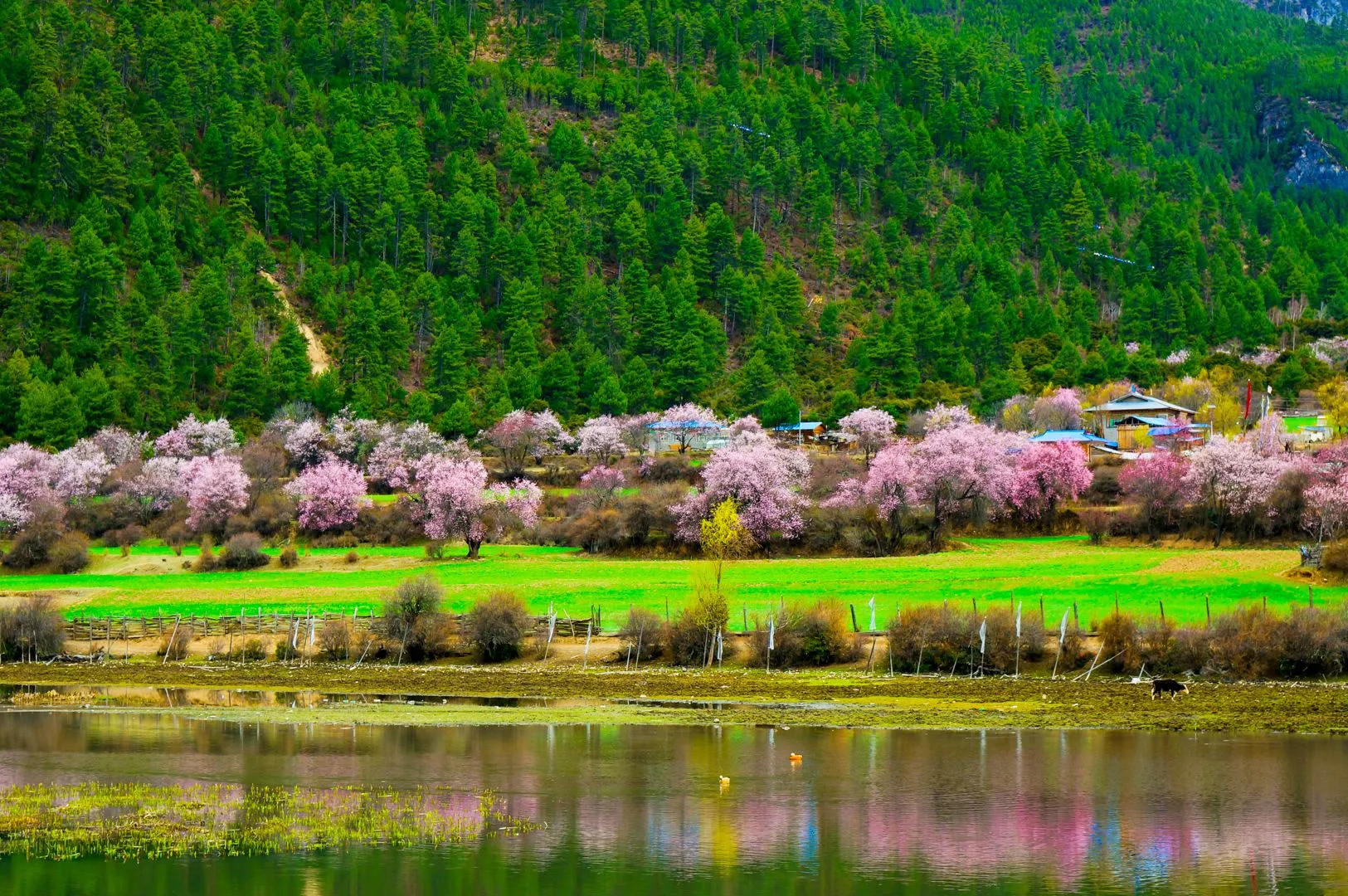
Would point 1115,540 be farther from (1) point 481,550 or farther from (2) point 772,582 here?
(1) point 481,550

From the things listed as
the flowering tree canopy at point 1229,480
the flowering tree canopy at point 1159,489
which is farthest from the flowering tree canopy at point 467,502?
the flowering tree canopy at point 1229,480

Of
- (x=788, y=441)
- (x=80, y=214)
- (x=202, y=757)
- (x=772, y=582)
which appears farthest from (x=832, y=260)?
(x=202, y=757)

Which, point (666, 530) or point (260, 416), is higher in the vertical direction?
point (260, 416)

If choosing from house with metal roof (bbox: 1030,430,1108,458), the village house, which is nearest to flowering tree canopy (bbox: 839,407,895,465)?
house with metal roof (bbox: 1030,430,1108,458)

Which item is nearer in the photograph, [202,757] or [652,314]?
[202,757]

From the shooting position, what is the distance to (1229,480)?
99938 millimetres

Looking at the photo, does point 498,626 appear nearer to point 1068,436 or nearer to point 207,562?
point 207,562

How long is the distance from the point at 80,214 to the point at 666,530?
87.0 meters

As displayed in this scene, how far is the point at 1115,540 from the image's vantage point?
4075 inches

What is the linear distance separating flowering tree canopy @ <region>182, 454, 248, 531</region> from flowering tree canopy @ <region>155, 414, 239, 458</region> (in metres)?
18.6

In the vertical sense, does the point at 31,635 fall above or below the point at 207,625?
below

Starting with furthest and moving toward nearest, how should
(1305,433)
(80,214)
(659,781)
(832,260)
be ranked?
(832,260)
(80,214)
(1305,433)
(659,781)

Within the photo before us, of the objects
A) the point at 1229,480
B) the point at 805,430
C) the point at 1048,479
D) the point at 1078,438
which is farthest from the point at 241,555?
the point at 805,430

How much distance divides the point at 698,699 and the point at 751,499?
161ft
